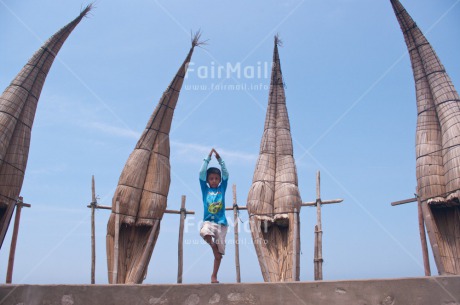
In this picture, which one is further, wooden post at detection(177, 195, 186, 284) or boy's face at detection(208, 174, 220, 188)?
wooden post at detection(177, 195, 186, 284)

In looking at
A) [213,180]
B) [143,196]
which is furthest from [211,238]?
[143,196]

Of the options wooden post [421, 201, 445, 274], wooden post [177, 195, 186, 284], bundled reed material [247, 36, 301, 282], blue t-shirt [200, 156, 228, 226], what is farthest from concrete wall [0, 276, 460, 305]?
wooden post [177, 195, 186, 284]

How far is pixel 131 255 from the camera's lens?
26.8ft

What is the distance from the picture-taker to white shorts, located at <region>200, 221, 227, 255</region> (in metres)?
4.94

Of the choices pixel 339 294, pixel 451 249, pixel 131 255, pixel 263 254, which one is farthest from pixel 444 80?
pixel 131 255

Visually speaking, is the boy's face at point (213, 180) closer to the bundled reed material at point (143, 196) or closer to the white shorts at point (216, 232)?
the white shorts at point (216, 232)

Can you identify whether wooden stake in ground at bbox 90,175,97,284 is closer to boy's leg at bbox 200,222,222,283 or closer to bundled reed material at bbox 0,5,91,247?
bundled reed material at bbox 0,5,91,247

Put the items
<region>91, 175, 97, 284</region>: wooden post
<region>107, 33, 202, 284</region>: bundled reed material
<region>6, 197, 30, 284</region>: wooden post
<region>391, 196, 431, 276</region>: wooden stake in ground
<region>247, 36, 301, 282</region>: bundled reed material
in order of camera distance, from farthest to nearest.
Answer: <region>91, 175, 97, 284</region>: wooden post < <region>6, 197, 30, 284</region>: wooden post < <region>247, 36, 301, 282</region>: bundled reed material < <region>391, 196, 431, 276</region>: wooden stake in ground < <region>107, 33, 202, 284</region>: bundled reed material

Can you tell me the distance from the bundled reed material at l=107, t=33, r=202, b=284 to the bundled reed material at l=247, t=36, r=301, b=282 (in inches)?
78.6

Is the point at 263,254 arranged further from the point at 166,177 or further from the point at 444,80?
the point at 444,80

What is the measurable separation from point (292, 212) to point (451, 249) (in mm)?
2924

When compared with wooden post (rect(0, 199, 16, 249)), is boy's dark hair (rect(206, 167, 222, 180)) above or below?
Result: above

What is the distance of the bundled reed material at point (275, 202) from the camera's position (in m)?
8.55

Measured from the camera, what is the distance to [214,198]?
16.9ft
